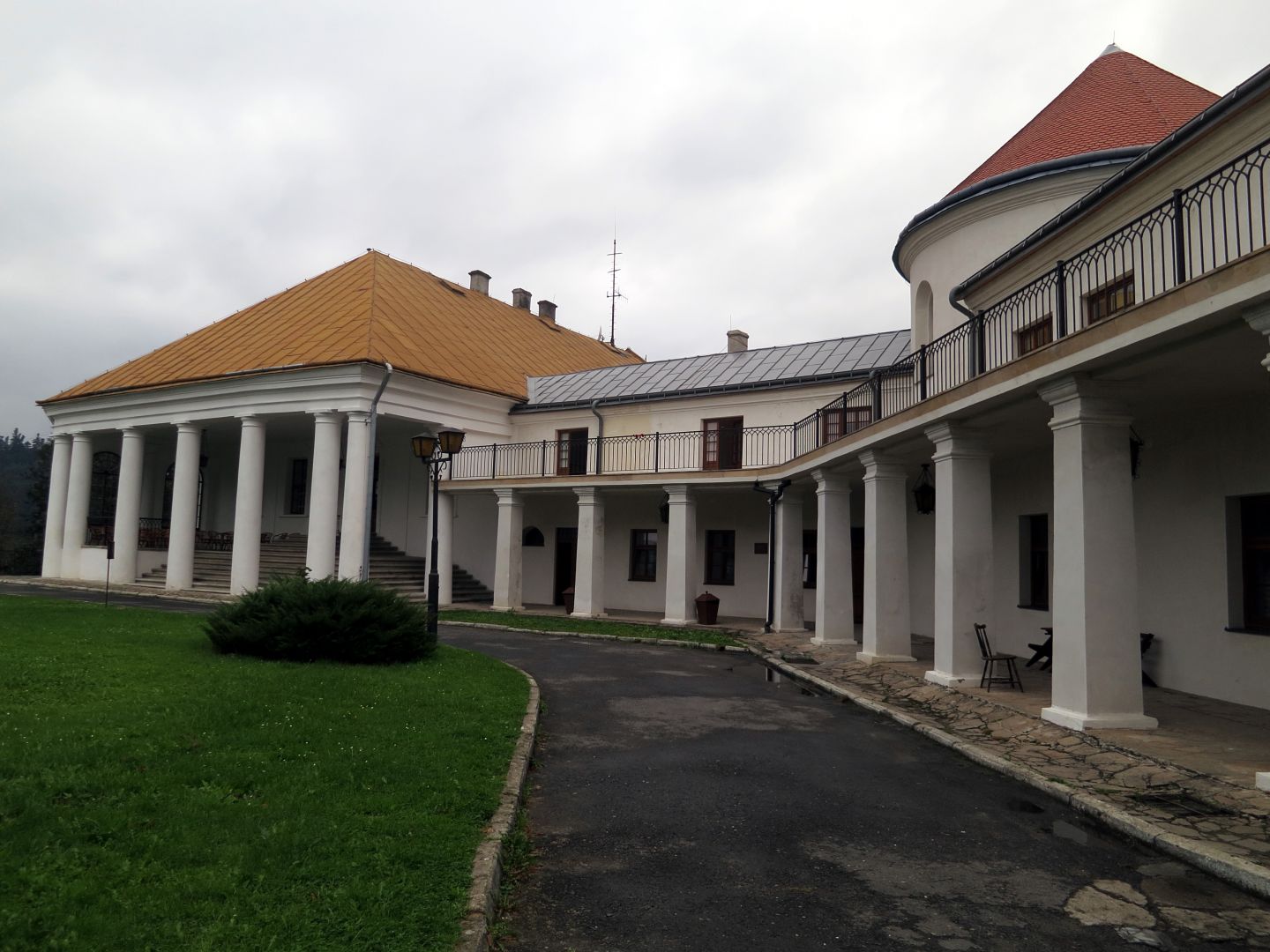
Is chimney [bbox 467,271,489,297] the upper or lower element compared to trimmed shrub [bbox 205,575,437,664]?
upper

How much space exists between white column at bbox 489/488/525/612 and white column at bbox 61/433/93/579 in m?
16.3

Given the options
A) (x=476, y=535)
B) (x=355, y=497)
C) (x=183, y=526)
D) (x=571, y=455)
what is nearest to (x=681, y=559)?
(x=571, y=455)

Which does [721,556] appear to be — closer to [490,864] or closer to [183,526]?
[183,526]

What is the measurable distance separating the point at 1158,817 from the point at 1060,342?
4.17 m

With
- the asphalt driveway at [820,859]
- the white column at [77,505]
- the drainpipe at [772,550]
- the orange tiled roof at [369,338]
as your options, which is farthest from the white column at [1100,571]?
the white column at [77,505]

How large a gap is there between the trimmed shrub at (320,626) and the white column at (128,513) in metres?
19.3

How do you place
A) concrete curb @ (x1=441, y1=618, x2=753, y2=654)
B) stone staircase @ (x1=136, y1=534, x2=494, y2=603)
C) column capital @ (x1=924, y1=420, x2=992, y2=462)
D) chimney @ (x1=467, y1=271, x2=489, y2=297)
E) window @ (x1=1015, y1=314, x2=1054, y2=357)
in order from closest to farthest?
column capital @ (x1=924, y1=420, x2=992, y2=462), window @ (x1=1015, y1=314, x2=1054, y2=357), concrete curb @ (x1=441, y1=618, x2=753, y2=654), stone staircase @ (x1=136, y1=534, x2=494, y2=603), chimney @ (x1=467, y1=271, x2=489, y2=297)

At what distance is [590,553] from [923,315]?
10.1 meters

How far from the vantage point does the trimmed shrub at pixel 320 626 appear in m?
11.6

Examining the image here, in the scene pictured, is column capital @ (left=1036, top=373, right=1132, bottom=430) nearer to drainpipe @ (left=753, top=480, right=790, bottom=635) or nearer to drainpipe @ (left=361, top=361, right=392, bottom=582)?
drainpipe @ (left=753, top=480, right=790, bottom=635)

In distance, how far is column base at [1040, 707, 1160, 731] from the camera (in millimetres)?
8117

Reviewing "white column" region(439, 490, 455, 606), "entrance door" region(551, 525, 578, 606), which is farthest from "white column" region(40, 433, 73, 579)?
"entrance door" region(551, 525, 578, 606)

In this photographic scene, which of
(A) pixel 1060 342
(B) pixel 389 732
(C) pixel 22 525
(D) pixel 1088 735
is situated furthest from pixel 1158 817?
(C) pixel 22 525

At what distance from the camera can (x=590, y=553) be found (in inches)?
911
